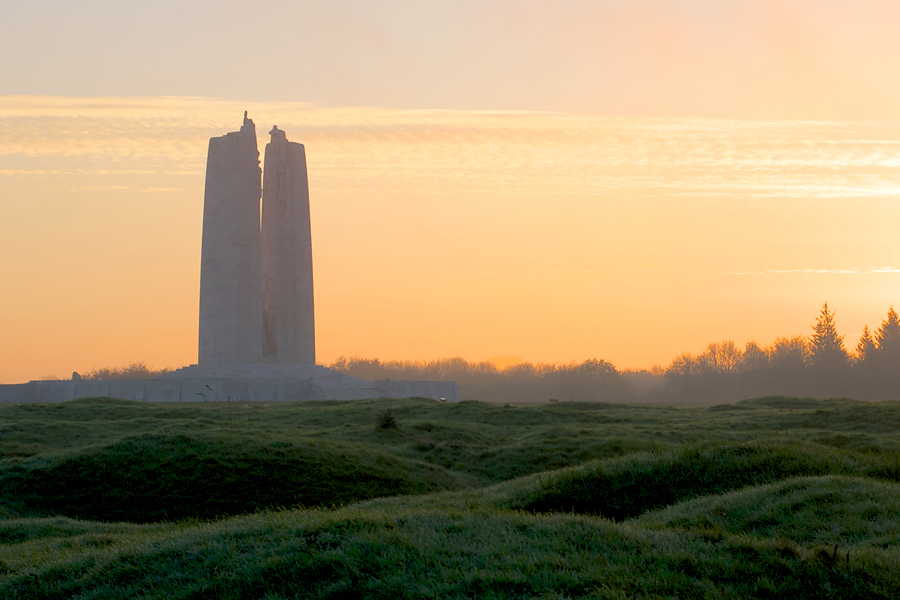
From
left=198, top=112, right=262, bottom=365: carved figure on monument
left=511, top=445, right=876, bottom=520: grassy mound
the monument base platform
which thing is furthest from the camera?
left=198, top=112, right=262, bottom=365: carved figure on monument

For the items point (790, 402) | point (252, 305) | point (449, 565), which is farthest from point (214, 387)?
A: point (449, 565)

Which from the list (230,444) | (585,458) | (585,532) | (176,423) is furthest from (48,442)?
(585,532)

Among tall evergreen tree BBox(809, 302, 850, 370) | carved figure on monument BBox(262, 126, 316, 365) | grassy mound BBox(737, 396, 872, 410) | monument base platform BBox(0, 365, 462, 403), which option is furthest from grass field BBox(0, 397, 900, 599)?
tall evergreen tree BBox(809, 302, 850, 370)

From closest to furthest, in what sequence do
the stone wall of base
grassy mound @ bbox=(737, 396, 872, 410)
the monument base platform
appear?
the stone wall of base < the monument base platform < grassy mound @ bbox=(737, 396, 872, 410)

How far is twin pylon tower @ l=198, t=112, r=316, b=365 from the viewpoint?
5084 cm

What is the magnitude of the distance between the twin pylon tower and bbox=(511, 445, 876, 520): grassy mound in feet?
127

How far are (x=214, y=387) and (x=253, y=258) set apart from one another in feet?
32.1

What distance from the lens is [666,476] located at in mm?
14703

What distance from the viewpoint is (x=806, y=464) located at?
48.8ft

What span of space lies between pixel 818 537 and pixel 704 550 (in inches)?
84.7

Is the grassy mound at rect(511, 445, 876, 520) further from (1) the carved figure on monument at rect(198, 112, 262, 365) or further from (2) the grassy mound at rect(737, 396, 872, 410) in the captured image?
(1) the carved figure on monument at rect(198, 112, 262, 365)

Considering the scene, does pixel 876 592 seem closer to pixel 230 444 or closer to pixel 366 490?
pixel 366 490

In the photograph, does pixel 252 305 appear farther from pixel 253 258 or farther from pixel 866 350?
pixel 866 350

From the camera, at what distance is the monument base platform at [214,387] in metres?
45.5
